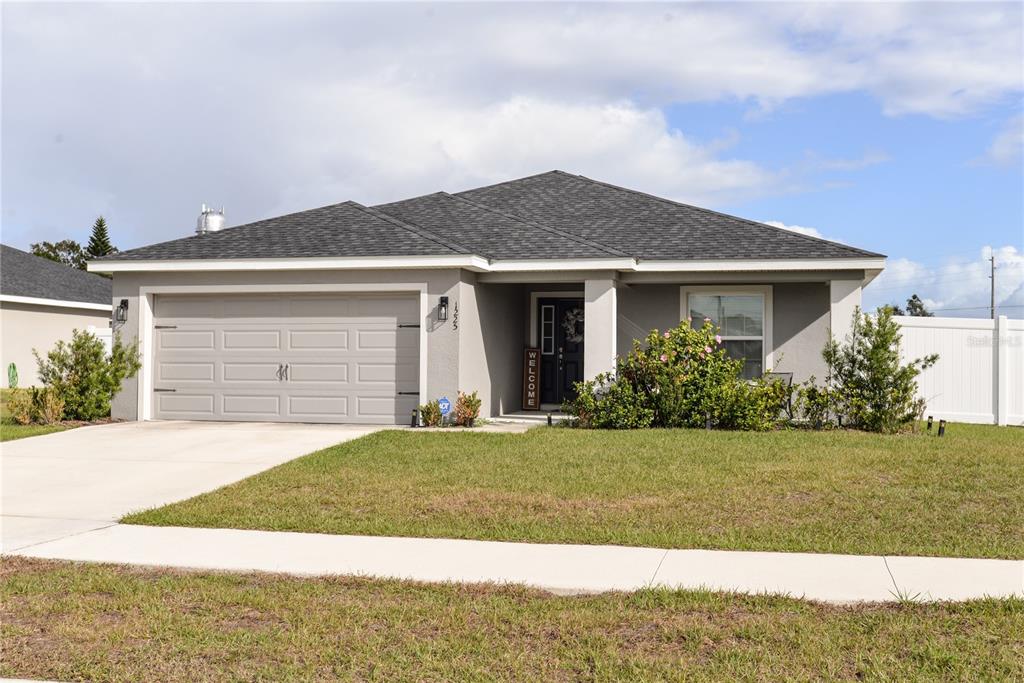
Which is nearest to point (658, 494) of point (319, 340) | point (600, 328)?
point (600, 328)

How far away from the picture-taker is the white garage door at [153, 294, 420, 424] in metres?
16.2

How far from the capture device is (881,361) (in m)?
14.8

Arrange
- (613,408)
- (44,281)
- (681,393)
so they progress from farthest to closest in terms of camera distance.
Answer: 1. (44,281)
2. (613,408)
3. (681,393)

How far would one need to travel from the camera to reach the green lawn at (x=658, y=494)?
7832 mm

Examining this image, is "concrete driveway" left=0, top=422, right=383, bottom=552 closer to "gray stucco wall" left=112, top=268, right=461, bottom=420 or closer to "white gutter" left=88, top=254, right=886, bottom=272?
"gray stucco wall" left=112, top=268, right=461, bottom=420

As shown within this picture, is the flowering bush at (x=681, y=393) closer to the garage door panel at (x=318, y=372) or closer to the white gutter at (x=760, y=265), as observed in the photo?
the white gutter at (x=760, y=265)

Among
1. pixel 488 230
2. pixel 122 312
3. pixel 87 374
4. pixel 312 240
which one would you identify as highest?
pixel 488 230

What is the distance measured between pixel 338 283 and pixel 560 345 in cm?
521

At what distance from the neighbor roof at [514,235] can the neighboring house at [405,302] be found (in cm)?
5

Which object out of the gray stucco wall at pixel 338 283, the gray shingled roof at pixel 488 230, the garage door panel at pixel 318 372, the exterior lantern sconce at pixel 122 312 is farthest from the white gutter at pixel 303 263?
the garage door panel at pixel 318 372

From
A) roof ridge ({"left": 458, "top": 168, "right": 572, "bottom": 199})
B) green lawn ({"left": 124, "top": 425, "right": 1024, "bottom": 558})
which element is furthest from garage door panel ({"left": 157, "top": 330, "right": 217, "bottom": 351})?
roof ridge ({"left": 458, "top": 168, "right": 572, "bottom": 199})

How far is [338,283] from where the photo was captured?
16188 mm

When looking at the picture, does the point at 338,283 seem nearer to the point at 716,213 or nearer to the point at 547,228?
the point at 547,228

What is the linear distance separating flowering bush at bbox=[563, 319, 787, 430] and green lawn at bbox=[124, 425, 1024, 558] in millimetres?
1606
